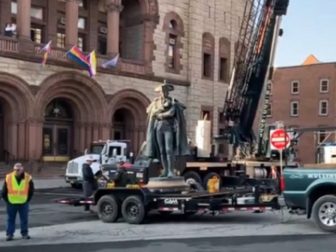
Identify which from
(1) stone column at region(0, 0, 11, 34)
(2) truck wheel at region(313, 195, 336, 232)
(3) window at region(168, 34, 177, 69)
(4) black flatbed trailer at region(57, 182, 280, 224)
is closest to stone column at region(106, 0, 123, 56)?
(3) window at region(168, 34, 177, 69)

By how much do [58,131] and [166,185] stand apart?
23.7 metres

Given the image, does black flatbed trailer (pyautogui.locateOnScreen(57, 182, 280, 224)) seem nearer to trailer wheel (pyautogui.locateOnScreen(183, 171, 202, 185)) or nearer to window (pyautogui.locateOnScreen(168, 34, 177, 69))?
trailer wheel (pyautogui.locateOnScreen(183, 171, 202, 185))

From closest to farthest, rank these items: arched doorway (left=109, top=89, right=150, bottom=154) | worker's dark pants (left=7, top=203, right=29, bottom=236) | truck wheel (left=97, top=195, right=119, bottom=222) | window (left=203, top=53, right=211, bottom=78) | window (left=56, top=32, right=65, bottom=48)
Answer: worker's dark pants (left=7, top=203, right=29, bottom=236)
truck wheel (left=97, top=195, right=119, bottom=222)
window (left=56, top=32, right=65, bottom=48)
arched doorway (left=109, top=89, right=150, bottom=154)
window (left=203, top=53, right=211, bottom=78)

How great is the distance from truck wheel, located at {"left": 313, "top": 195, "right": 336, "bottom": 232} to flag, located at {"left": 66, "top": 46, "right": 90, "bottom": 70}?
918 inches

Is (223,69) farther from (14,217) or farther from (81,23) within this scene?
(14,217)

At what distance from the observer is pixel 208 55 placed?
151ft

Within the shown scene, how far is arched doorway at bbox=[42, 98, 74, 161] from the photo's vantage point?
37594mm

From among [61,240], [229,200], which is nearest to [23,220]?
[61,240]

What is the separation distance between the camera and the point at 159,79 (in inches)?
1651

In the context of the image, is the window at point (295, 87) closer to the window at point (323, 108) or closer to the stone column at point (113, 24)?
the window at point (323, 108)

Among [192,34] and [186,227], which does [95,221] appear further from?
[192,34]

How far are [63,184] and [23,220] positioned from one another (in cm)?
1938

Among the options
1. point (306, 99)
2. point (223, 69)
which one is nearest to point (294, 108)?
point (306, 99)

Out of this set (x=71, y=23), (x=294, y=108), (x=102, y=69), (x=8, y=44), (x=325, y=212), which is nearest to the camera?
(x=325, y=212)
